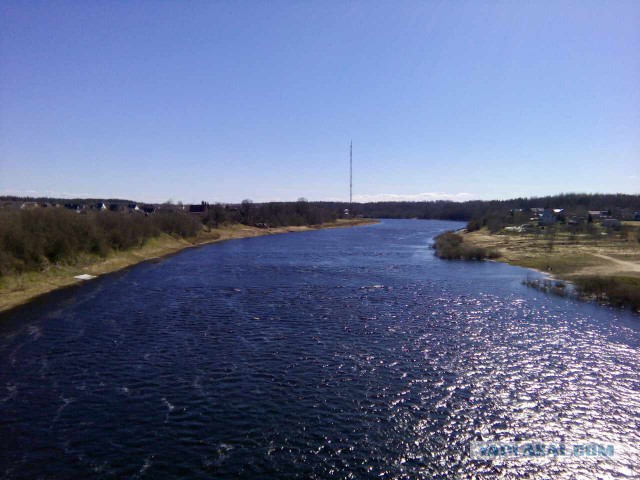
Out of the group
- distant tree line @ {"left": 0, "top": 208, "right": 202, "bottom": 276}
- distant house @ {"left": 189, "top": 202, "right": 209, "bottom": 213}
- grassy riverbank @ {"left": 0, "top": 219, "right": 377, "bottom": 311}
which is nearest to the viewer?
grassy riverbank @ {"left": 0, "top": 219, "right": 377, "bottom": 311}

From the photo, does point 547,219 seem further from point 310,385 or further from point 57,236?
point 310,385

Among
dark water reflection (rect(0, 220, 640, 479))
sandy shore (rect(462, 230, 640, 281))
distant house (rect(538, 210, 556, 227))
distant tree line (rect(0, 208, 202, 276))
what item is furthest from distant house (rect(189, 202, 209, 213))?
dark water reflection (rect(0, 220, 640, 479))

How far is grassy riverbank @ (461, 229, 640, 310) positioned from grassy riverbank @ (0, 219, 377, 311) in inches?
1963

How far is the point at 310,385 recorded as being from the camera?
69.8ft

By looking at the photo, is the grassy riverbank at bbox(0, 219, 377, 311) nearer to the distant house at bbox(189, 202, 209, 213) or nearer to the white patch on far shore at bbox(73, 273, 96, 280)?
the white patch on far shore at bbox(73, 273, 96, 280)

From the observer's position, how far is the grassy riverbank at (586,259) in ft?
130

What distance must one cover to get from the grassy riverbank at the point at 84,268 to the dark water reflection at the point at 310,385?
4.45 metres

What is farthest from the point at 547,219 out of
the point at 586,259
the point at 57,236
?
the point at 57,236

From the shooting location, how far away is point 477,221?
12450 cm

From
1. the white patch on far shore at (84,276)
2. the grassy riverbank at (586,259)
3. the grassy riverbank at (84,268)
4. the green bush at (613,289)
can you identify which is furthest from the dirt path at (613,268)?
the grassy riverbank at (84,268)

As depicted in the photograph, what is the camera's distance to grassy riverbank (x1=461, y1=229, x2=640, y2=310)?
39.6 m

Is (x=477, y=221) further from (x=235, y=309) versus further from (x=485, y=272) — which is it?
(x=235, y=309)

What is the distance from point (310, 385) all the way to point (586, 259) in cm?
5063

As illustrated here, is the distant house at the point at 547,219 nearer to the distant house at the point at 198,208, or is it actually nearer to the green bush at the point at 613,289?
the green bush at the point at 613,289
